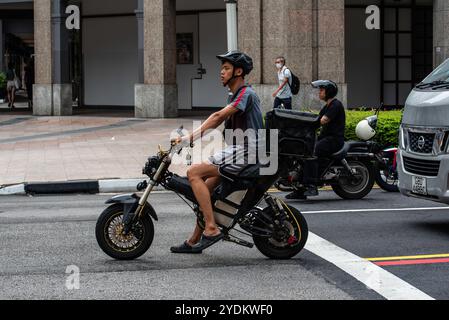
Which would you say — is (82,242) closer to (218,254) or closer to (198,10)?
(218,254)

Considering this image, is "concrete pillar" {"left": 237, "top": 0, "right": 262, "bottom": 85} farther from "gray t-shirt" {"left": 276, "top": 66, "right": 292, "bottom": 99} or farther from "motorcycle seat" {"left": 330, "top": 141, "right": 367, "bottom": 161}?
"motorcycle seat" {"left": 330, "top": 141, "right": 367, "bottom": 161}

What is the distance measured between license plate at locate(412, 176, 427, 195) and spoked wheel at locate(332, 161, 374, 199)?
10.1 feet

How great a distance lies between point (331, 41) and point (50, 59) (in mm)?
10085

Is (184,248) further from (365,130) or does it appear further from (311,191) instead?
(365,130)

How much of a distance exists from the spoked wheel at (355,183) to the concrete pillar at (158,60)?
14.4 metres

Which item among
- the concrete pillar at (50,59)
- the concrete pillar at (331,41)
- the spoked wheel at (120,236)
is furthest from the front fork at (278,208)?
the concrete pillar at (50,59)

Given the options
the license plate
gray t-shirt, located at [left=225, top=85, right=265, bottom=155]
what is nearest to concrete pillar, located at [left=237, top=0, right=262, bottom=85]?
the license plate

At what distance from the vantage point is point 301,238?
8.37m

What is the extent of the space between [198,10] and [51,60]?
5.72 m

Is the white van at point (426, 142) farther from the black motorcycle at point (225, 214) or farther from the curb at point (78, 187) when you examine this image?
the curb at point (78, 187)

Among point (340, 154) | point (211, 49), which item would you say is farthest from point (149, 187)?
point (211, 49)

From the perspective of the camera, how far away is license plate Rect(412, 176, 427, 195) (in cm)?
965

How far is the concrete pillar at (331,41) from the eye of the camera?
77.8 feet
